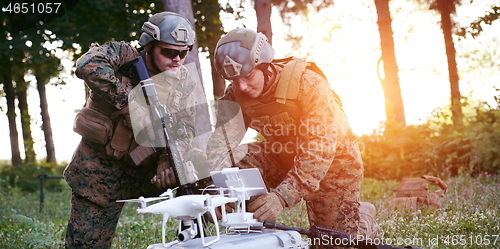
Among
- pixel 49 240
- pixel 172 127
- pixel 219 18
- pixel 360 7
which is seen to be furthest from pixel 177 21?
pixel 360 7

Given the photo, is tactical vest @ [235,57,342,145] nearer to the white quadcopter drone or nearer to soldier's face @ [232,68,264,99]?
soldier's face @ [232,68,264,99]

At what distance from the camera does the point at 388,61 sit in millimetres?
13141

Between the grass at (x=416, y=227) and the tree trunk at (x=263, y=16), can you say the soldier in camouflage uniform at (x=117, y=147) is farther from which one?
the tree trunk at (x=263, y=16)

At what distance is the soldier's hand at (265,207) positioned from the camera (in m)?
3.35

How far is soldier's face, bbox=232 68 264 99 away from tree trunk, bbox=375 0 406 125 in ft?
30.7

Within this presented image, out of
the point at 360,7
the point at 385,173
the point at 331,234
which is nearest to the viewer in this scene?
the point at 331,234

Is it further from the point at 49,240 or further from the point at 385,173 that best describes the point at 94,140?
the point at 385,173

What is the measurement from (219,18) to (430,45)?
33.1ft

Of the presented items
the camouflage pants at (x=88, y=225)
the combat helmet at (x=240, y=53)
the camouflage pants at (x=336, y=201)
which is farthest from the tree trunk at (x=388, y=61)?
the camouflage pants at (x=88, y=225)

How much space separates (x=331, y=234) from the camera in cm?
356

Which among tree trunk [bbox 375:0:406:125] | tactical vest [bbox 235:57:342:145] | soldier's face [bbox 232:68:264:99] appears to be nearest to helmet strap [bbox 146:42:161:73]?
tactical vest [bbox 235:57:342:145]

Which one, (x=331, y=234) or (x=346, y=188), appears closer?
(x=331, y=234)

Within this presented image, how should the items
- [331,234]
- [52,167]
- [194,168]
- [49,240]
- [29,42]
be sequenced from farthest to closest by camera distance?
[52,167] < [29,42] < [49,240] < [194,168] < [331,234]

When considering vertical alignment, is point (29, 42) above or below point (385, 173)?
above
